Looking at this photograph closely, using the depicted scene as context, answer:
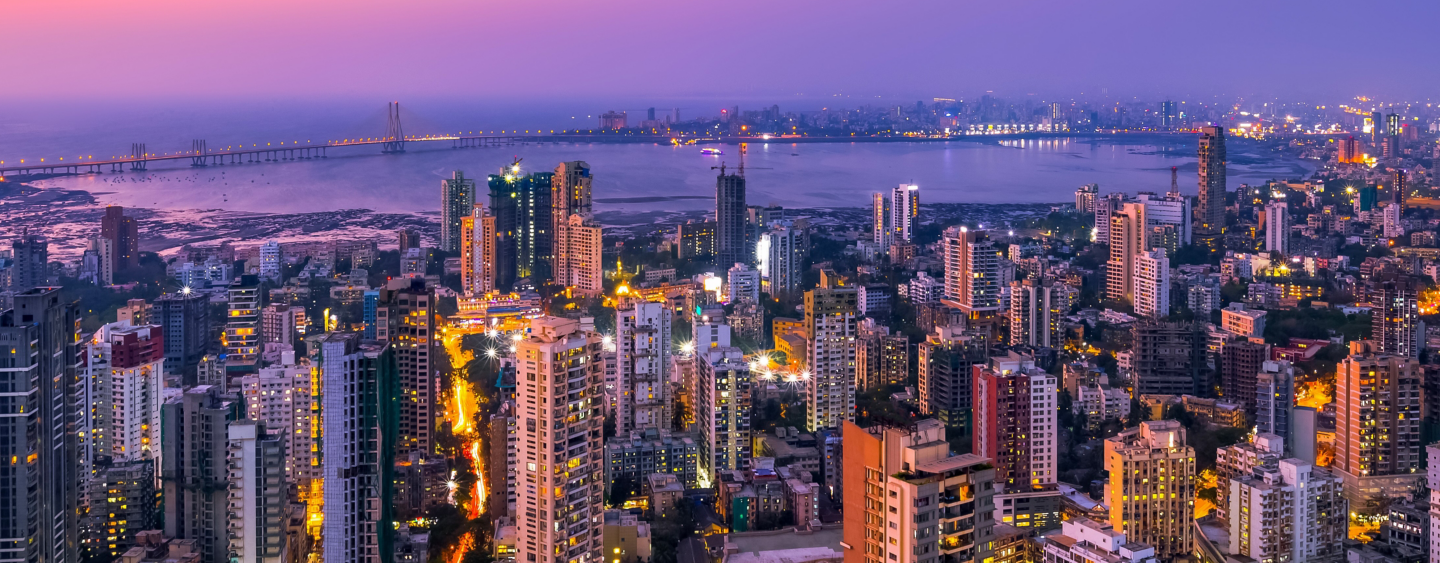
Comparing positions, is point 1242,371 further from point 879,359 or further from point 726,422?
point 726,422

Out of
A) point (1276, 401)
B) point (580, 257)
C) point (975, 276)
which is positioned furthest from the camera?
point (580, 257)

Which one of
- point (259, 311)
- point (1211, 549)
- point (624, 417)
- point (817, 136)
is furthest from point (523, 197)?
point (817, 136)

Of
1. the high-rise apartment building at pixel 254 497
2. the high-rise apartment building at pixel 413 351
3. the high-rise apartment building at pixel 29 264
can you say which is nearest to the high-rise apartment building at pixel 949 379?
the high-rise apartment building at pixel 413 351

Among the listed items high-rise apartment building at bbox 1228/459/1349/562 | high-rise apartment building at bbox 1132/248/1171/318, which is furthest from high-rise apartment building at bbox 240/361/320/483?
high-rise apartment building at bbox 1132/248/1171/318

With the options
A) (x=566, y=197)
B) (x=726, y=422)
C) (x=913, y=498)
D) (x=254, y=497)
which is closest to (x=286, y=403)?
(x=254, y=497)

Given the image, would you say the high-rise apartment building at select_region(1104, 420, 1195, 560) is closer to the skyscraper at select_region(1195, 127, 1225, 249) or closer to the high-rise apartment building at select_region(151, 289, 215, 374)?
the high-rise apartment building at select_region(151, 289, 215, 374)

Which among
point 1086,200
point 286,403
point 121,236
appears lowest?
point 286,403

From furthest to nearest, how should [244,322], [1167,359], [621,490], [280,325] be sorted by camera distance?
1. [280,325]
2. [244,322]
3. [1167,359]
4. [621,490]
